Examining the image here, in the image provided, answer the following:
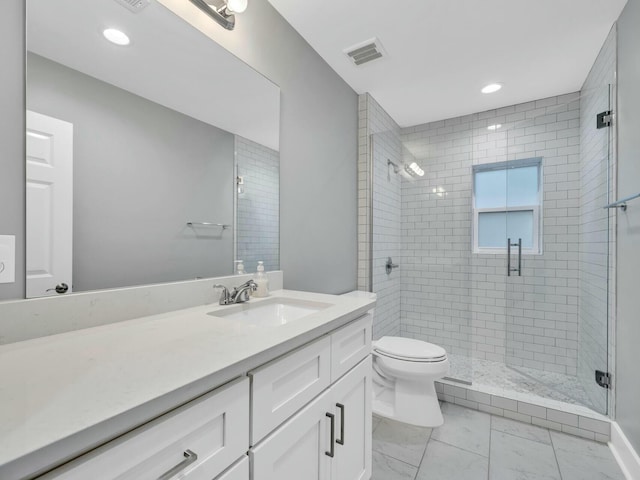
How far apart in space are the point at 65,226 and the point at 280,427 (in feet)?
2.84

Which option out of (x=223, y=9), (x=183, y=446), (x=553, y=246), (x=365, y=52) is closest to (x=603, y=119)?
(x=553, y=246)

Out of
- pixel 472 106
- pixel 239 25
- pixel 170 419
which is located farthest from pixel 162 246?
pixel 472 106

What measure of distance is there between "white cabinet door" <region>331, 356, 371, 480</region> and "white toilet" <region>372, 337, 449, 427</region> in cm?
67

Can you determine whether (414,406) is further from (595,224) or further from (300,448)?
(595,224)

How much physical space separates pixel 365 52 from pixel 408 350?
2.04 m

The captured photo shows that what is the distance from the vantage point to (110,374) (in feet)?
1.98

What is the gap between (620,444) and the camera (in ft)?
5.38

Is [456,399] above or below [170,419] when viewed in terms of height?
below

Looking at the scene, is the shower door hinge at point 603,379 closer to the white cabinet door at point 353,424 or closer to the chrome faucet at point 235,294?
the white cabinet door at point 353,424

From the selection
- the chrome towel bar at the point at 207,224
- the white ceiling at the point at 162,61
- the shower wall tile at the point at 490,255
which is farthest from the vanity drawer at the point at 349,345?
the shower wall tile at the point at 490,255

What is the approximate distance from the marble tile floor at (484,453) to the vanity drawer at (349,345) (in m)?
0.77

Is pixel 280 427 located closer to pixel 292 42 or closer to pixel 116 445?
pixel 116 445

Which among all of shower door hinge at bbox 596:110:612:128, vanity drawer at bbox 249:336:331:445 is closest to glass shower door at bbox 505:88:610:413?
shower door hinge at bbox 596:110:612:128

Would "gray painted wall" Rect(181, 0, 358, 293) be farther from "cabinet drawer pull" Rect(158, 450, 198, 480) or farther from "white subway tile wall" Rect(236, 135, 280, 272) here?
"cabinet drawer pull" Rect(158, 450, 198, 480)
